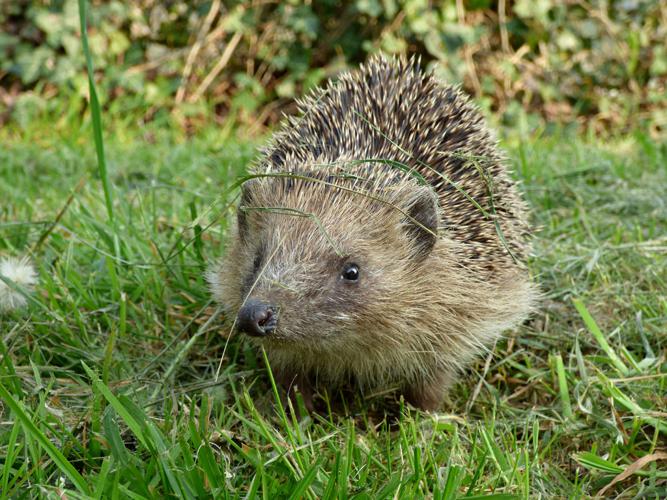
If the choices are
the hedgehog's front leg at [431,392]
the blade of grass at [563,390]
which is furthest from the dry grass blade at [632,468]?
the hedgehog's front leg at [431,392]

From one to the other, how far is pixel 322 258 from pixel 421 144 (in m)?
0.88

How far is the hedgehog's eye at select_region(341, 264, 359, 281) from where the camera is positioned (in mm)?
2938

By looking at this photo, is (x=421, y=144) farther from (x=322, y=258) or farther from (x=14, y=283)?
(x=14, y=283)

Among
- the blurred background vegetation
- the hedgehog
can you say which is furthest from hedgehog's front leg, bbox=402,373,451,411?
the blurred background vegetation

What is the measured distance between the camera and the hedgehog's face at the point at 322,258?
276cm

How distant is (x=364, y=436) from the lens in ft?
9.60

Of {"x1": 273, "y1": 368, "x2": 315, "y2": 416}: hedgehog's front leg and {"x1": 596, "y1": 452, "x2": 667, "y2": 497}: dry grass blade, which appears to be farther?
{"x1": 273, "y1": 368, "x2": 315, "y2": 416}: hedgehog's front leg

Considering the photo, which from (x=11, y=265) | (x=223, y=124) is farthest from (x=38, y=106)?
(x=11, y=265)

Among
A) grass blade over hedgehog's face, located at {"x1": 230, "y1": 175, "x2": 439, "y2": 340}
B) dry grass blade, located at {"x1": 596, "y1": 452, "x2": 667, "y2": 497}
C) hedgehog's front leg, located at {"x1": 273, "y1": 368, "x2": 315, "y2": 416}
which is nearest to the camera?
dry grass blade, located at {"x1": 596, "y1": 452, "x2": 667, "y2": 497}

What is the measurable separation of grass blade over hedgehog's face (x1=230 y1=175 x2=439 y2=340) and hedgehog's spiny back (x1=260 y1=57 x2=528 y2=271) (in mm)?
149

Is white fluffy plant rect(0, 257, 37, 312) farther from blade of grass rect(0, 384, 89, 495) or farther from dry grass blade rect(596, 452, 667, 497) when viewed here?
dry grass blade rect(596, 452, 667, 497)

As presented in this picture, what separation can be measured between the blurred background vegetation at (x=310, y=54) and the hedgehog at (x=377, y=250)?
16.1ft

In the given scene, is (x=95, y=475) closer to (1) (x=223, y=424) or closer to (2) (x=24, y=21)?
(1) (x=223, y=424)

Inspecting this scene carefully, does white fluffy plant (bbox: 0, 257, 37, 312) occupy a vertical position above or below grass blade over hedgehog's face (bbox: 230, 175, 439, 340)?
below
